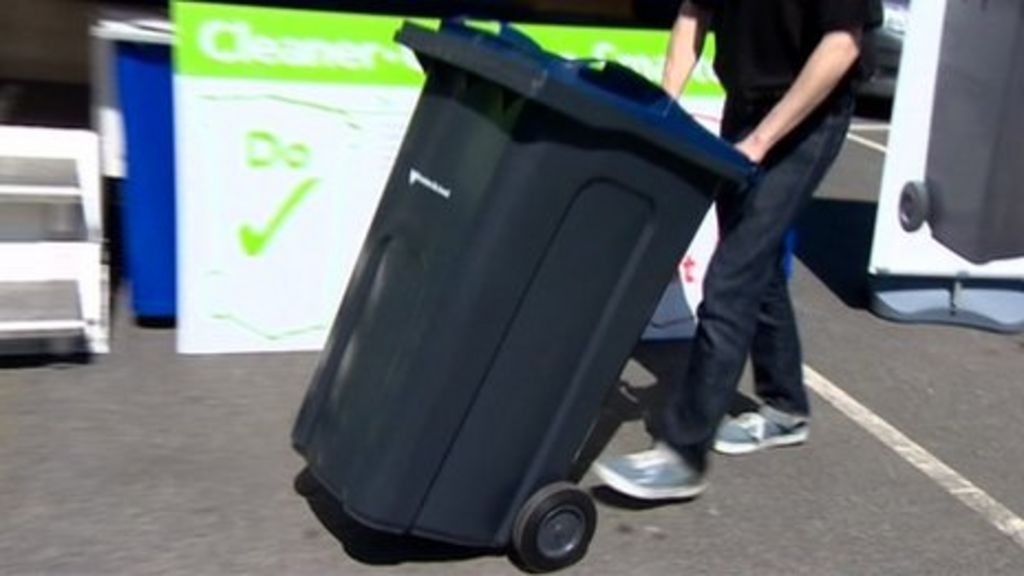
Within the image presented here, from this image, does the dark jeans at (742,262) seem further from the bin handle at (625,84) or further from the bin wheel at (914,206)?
the bin wheel at (914,206)

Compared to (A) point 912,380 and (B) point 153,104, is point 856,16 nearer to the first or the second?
(A) point 912,380

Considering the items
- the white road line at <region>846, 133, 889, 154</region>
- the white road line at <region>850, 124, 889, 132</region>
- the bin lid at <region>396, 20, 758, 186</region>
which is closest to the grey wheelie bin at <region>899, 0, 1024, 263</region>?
the bin lid at <region>396, 20, 758, 186</region>

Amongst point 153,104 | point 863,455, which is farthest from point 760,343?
point 153,104

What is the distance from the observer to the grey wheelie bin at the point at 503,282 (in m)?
2.93

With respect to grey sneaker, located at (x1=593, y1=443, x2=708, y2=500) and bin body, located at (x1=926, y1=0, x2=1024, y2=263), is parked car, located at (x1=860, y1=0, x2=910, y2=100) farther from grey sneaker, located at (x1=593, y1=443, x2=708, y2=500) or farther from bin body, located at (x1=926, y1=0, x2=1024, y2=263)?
grey sneaker, located at (x1=593, y1=443, x2=708, y2=500)

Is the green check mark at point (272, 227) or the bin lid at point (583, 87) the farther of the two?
the green check mark at point (272, 227)

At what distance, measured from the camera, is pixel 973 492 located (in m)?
4.02

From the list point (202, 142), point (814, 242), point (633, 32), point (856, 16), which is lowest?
point (814, 242)

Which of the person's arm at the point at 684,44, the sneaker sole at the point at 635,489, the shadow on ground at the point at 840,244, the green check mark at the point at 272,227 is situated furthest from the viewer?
the shadow on ground at the point at 840,244

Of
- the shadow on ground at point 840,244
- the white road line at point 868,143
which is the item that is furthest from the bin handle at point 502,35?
the white road line at point 868,143

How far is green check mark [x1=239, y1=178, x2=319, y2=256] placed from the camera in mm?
4461

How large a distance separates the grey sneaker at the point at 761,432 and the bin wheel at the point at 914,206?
5.16ft

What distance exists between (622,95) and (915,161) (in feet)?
9.23

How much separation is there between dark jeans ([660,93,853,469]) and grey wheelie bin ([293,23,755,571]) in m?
0.40
